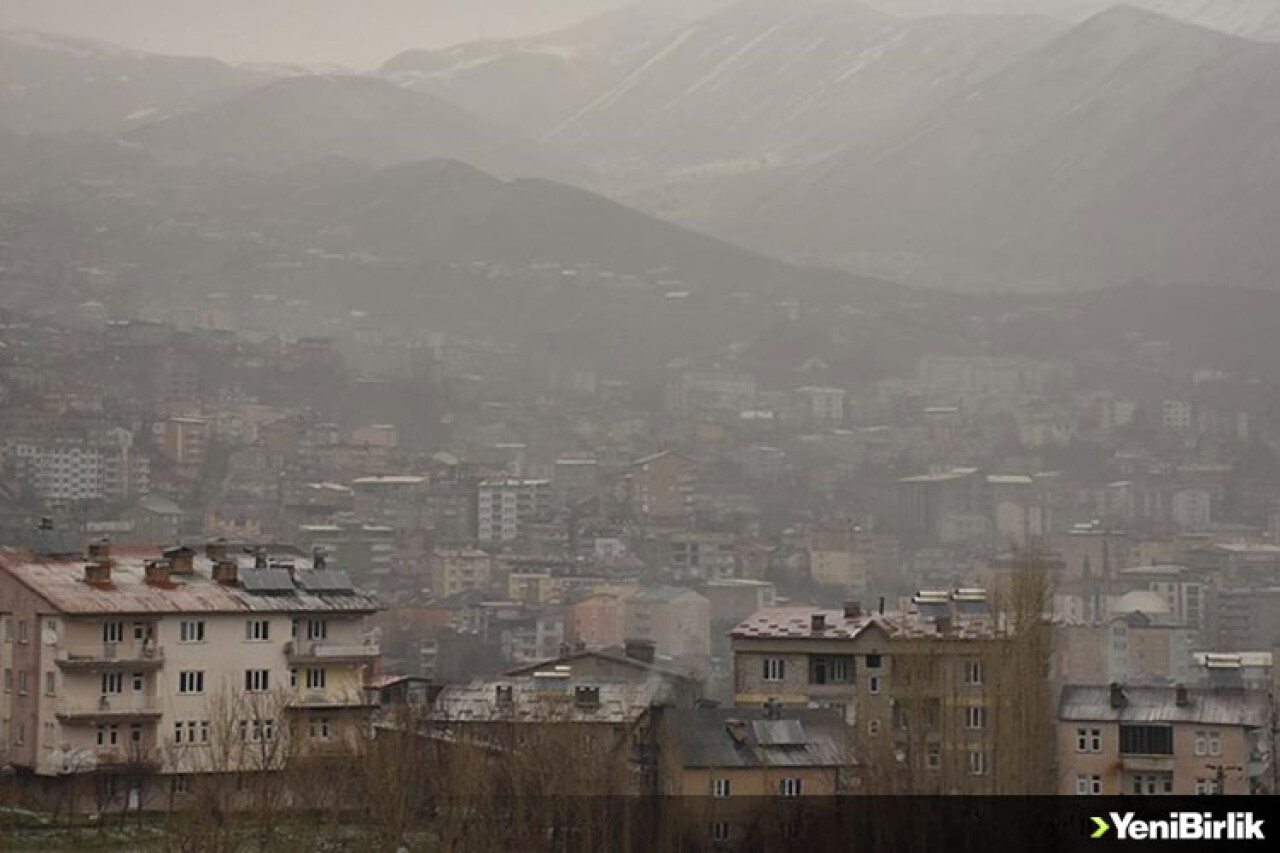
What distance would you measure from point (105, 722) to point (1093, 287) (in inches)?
6054

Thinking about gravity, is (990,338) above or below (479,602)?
above

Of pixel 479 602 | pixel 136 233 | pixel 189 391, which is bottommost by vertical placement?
pixel 479 602

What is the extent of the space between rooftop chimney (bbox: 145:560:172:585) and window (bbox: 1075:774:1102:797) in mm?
10321

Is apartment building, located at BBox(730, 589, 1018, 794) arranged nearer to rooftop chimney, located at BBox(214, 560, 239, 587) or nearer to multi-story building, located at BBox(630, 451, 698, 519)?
rooftop chimney, located at BBox(214, 560, 239, 587)

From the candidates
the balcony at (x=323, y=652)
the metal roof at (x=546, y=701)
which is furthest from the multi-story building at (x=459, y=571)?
the balcony at (x=323, y=652)

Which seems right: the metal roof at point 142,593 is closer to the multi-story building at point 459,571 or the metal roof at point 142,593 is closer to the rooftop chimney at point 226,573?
the rooftop chimney at point 226,573

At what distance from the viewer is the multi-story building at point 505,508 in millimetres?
116938

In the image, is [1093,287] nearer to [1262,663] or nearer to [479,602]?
[479,602]

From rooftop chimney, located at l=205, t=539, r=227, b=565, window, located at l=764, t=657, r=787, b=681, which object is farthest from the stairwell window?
window, located at l=764, t=657, r=787, b=681

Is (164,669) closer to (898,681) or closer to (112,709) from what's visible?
(112,709)

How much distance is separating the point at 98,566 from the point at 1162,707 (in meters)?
11.9

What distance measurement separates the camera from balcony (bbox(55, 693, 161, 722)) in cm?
2994

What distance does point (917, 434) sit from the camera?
474 feet

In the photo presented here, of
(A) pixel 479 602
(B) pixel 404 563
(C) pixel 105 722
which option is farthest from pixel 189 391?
(C) pixel 105 722
